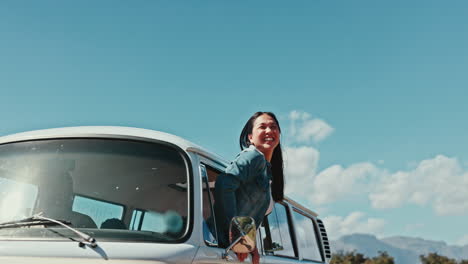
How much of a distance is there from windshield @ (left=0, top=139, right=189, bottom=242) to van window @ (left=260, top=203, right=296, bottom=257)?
5.73 ft

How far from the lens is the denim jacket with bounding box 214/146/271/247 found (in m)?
3.61

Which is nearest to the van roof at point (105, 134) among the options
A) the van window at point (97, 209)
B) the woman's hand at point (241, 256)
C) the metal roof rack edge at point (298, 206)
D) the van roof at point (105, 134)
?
the van roof at point (105, 134)

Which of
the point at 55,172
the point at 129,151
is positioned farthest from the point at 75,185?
the point at 129,151

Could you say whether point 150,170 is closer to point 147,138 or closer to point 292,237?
point 147,138

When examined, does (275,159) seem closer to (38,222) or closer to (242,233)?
(242,233)

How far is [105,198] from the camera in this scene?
10.8 feet

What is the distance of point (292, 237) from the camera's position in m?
6.72

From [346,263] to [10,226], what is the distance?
55.8m

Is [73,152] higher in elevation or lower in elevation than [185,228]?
higher

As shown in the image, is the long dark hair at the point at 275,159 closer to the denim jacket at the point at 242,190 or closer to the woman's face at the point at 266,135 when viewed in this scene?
the woman's face at the point at 266,135

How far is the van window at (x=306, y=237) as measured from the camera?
7.18 metres

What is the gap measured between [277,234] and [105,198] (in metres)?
2.86

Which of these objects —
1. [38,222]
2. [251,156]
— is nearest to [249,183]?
[251,156]

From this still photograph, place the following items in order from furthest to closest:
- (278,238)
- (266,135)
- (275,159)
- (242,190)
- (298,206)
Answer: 1. (298,206)
2. (278,238)
3. (275,159)
4. (266,135)
5. (242,190)
